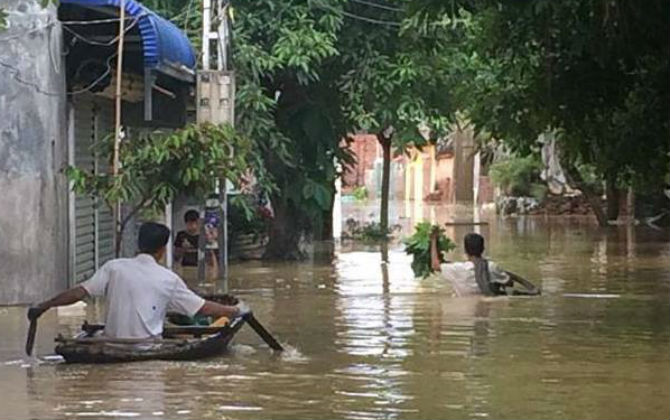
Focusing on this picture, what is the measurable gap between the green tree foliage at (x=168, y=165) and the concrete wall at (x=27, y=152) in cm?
48

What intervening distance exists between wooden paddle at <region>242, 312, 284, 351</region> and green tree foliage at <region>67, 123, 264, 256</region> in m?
4.50

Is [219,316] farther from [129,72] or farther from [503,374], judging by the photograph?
[129,72]

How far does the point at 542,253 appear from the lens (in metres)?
26.1

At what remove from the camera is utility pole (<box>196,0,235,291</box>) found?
18.2m

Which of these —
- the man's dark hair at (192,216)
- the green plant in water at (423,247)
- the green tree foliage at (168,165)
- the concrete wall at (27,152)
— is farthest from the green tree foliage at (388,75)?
the concrete wall at (27,152)

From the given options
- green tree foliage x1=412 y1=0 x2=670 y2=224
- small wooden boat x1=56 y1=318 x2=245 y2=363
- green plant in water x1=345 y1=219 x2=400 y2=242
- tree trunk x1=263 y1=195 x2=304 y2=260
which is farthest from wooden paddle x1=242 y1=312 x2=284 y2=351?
green plant in water x1=345 y1=219 x2=400 y2=242

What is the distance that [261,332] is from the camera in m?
11.1

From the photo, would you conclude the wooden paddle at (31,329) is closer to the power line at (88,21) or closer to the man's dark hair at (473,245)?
the man's dark hair at (473,245)

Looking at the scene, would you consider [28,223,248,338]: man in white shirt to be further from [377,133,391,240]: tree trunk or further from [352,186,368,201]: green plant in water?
[352,186,368,201]: green plant in water

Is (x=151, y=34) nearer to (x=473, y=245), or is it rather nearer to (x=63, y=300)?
(x=473, y=245)

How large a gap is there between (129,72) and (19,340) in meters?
7.02

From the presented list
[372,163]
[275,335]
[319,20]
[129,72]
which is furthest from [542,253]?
[372,163]

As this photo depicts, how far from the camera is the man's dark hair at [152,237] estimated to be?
10250mm

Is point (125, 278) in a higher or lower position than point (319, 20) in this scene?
lower
